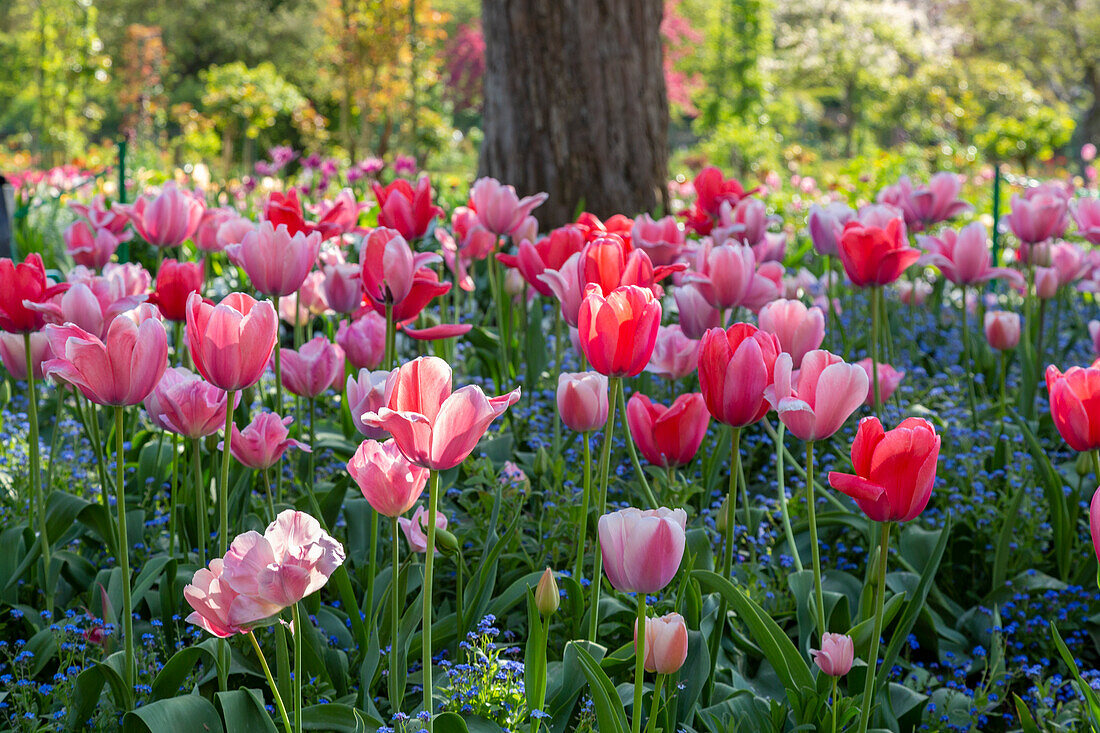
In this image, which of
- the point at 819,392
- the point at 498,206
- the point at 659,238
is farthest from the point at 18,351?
the point at 819,392

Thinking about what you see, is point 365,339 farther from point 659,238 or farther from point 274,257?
point 659,238

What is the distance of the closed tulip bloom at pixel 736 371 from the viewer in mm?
1187

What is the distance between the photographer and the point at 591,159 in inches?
174

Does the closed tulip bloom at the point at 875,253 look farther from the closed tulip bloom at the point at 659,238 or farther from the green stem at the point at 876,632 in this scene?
the green stem at the point at 876,632

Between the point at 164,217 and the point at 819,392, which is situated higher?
the point at 164,217

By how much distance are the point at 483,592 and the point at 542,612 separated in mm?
324

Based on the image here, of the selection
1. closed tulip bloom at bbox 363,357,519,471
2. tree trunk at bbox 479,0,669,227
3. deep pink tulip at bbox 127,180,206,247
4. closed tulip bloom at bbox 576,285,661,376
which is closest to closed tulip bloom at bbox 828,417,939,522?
closed tulip bloom at bbox 576,285,661,376

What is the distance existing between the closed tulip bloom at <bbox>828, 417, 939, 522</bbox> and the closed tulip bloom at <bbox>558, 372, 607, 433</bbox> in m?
0.39

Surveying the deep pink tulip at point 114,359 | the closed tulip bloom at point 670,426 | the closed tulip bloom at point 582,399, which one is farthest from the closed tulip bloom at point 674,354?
the deep pink tulip at point 114,359

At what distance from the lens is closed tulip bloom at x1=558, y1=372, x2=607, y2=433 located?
1.32 m

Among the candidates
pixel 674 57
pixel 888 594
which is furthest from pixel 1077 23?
pixel 888 594

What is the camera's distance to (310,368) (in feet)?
5.63

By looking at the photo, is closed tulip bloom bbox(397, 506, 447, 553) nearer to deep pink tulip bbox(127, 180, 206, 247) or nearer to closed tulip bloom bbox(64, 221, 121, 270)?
deep pink tulip bbox(127, 180, 206, 247)

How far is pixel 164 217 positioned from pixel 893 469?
6.19ft
